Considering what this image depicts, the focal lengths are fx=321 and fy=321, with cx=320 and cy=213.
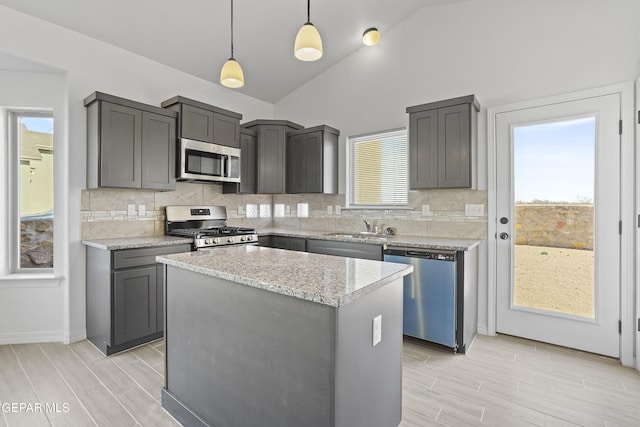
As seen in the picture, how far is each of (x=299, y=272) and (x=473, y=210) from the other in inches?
97.6

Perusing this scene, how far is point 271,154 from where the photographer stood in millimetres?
4477

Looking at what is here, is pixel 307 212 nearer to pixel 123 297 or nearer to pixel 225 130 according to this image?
pixel 225 130

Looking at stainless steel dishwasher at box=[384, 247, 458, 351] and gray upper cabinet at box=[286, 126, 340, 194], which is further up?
gray upper cabinet at box=[286, 126, 340, 194]

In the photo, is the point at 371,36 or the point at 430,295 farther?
the point at 371,36

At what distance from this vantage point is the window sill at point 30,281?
301 centimetres

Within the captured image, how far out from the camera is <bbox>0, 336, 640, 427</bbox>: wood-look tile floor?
6.32 feet

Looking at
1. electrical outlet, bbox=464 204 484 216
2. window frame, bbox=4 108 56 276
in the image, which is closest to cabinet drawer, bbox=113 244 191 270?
window frame, bbox=4 108 56 276

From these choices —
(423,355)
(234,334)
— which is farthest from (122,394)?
(423,355)

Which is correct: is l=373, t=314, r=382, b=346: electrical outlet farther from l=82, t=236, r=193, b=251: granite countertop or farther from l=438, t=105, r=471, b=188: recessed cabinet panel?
l=82, t=236, r=193, b=251: granite countertop

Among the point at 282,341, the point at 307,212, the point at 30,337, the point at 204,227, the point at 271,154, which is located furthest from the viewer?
the point at 307,212

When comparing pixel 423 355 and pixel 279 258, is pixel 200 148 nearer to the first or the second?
pixel 279 258

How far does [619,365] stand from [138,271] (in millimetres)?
4096

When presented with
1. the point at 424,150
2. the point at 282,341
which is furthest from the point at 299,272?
the point at 424,150

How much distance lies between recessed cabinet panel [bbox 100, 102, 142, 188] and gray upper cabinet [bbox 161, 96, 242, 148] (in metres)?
0.43
